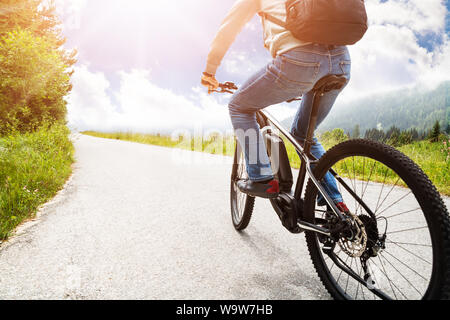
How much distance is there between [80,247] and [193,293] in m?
1.29

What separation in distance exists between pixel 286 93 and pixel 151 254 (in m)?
1.76

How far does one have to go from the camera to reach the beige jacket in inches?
70.0

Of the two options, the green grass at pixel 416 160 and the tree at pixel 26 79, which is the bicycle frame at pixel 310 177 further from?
the tree at pixel 26 79

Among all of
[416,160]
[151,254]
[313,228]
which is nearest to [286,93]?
[313,228]

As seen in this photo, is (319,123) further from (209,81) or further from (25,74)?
(25,74)

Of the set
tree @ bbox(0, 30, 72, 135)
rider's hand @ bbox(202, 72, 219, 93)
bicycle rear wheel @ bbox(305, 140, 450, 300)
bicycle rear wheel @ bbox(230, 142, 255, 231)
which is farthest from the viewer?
tree @ bbox(0, 30, 72, 135)

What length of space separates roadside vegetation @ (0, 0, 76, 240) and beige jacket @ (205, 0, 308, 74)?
259 centimetres

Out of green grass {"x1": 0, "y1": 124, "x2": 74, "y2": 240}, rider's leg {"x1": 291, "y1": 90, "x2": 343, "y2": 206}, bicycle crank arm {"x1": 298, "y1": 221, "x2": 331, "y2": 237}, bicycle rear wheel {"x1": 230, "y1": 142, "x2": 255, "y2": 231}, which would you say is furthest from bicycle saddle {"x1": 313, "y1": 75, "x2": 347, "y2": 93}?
green grass {"x1": 0, "y1": 124, "x2": 74, "y2": 240}

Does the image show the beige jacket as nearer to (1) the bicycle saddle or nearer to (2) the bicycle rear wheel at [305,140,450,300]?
(1) the bicycle saddle

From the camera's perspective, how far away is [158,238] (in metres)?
2.83

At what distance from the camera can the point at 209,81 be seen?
2566mm
